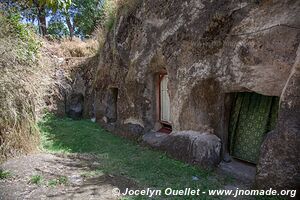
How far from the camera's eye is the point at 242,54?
5918 millimetres

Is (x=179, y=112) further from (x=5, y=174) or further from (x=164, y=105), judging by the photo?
(x=5, y=174)

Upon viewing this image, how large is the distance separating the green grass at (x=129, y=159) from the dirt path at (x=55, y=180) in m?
0.25

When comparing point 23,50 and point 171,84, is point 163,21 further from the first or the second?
point 23,50

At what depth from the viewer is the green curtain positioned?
6.14 metres

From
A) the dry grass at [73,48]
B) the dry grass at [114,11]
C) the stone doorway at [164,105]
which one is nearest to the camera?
the stone doorway at [164,105]

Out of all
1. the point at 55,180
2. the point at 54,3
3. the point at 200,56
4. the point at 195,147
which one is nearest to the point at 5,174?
the point at 55,180

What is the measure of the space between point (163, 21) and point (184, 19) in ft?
3.00

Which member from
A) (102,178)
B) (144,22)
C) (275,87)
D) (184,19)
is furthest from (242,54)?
(144,22)

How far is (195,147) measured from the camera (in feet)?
22.2

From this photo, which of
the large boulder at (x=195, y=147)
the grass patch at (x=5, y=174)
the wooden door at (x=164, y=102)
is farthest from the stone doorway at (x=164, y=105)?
the grass patch at (x=5, y=174)

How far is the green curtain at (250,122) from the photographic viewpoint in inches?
242

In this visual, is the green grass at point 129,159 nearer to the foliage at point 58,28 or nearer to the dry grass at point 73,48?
the dry grass at point 73,48

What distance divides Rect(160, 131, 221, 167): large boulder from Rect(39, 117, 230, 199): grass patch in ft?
0.62

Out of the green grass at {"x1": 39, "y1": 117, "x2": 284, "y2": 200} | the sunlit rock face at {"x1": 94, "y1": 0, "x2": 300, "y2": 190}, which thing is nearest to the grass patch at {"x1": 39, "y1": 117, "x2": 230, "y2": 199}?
the green grass at {"x1": 39, "y1": 117, "x2": 284, "y2": 200}
